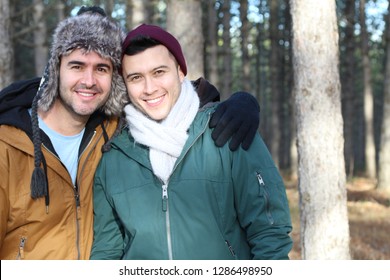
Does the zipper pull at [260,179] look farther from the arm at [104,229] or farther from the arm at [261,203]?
the arm at [104,229]

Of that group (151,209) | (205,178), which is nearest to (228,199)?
(205,178)

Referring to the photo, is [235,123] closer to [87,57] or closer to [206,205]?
[206,205]

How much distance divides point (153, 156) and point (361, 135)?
40762 millimetres

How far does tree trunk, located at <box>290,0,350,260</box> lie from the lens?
570 cm

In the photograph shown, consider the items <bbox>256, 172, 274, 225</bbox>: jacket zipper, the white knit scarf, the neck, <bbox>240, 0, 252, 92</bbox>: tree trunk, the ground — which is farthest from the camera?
<bbox>240, 0, 252, 92</bbox>: tree trunk

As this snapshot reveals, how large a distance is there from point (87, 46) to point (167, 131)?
3.11ft

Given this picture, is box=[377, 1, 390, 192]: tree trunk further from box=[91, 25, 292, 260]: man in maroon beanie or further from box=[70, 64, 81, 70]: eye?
box=[70, 64, 81, 70]: eye

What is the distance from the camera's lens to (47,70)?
3.50m

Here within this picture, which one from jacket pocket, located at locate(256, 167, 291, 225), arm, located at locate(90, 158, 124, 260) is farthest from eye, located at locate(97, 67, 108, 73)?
jacket pocket, located at locate(256, 167, 291, 225)

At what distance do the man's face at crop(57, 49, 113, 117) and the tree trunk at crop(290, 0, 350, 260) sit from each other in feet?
10.2

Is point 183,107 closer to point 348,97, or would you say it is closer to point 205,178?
point 205,178

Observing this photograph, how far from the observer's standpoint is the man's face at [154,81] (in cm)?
307

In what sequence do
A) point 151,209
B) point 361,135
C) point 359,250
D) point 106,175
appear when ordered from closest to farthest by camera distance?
1. point 151,209
2. point 106,175
3. point 359,250
4. point 361,135

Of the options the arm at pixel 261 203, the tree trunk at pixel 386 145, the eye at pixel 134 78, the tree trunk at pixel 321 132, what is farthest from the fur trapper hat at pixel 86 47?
the tree trunk at pixel 386 145
